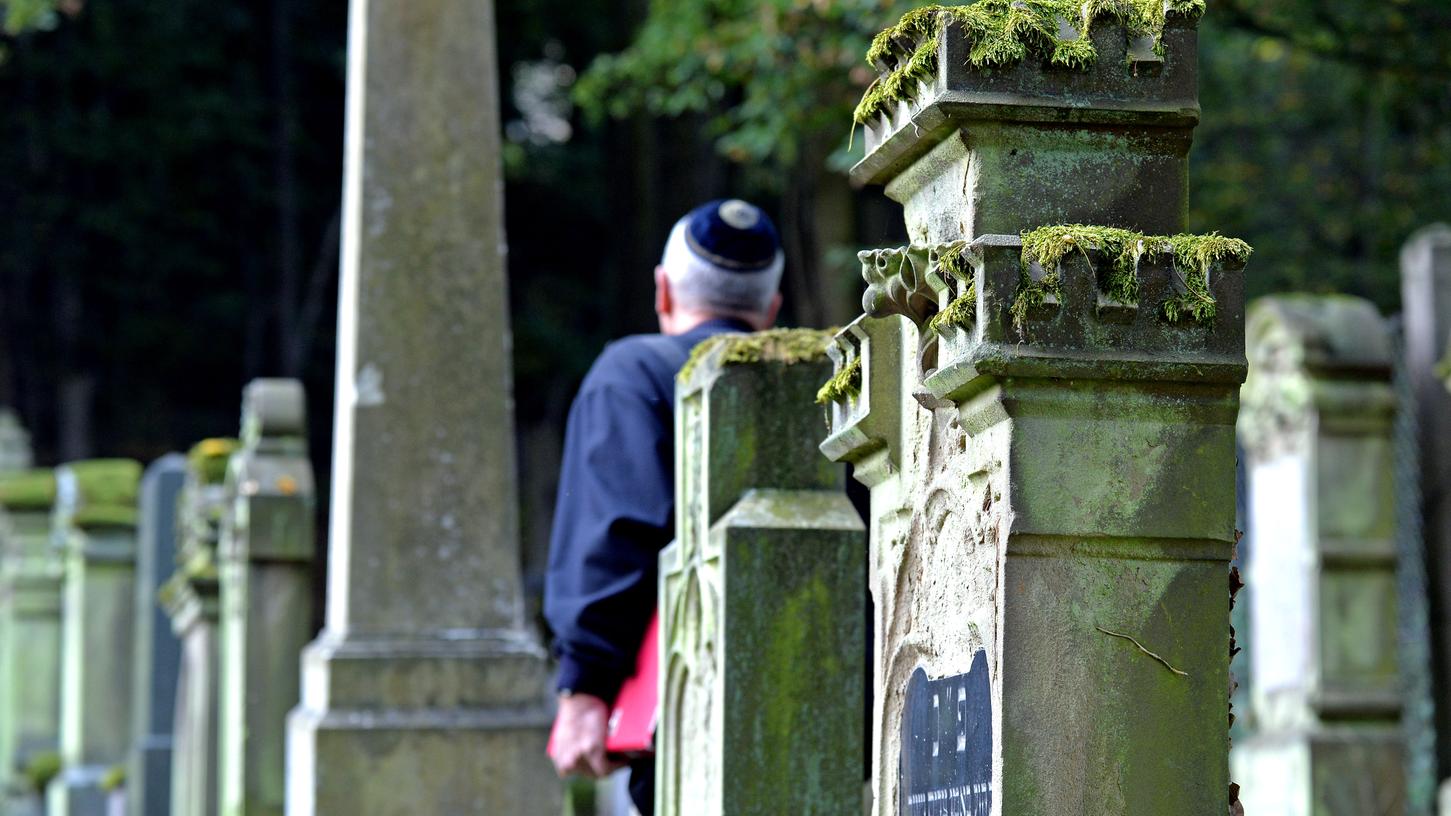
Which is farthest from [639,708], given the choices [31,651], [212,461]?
[31,651]

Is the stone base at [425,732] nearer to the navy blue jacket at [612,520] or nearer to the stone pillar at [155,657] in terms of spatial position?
the navy blue jacket at [612,520]

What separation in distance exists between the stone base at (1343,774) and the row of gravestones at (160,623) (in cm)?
369

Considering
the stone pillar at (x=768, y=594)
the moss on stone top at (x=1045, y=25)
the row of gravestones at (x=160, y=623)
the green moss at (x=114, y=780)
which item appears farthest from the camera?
the green moss at (x=114, y=780)

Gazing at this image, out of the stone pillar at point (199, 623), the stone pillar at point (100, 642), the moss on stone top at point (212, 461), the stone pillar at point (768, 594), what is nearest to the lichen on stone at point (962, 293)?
the stone pillar at point (768, 594)

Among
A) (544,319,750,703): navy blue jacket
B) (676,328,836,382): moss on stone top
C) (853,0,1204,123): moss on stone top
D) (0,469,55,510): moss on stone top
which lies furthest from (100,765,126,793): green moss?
(853,0,1204,123): moss on stone top

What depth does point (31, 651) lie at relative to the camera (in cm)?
1367

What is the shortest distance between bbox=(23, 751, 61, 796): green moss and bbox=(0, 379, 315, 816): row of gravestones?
0.4 inches

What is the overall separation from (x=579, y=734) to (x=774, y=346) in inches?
40.8

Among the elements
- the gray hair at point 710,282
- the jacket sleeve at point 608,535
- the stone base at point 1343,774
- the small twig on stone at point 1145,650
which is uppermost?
the gray hair at point 710,282

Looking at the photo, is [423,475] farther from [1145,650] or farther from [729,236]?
[1145,650]

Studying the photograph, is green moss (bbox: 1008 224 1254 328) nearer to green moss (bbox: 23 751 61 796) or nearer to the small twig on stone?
the small twig on stone

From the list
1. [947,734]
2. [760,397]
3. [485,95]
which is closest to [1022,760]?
[947,734]

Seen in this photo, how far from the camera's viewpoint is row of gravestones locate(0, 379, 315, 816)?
9.10 metres

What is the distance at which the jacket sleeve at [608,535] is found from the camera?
557 cm
